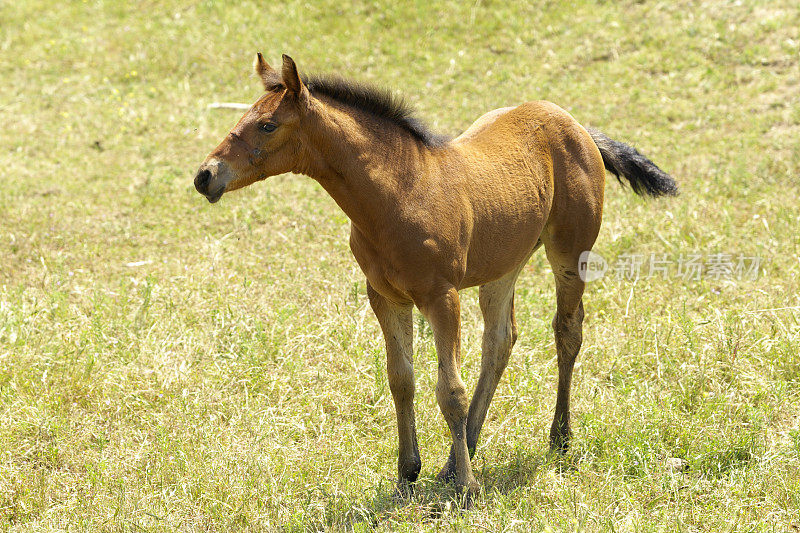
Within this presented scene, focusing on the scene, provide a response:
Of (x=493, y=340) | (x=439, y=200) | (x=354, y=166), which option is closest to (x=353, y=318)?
(x=493, y=340)

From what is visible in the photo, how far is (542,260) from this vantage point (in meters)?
7.98

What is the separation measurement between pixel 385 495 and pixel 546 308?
2.90 metres

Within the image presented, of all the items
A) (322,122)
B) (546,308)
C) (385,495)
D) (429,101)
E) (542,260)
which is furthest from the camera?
(429,101)

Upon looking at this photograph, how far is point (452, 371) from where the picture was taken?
4.26m

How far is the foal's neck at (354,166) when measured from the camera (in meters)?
4.06

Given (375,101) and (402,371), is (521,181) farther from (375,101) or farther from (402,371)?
(402,371)

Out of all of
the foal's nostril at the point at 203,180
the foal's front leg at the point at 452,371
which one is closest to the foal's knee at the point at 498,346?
the foal's front leg at the point at 452,371

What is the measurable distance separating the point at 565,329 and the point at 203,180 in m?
2.75

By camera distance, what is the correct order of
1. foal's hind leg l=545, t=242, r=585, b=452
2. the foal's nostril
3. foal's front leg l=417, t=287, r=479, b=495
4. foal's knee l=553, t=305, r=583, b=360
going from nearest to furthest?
the foal's nostril, foal's front leg l=417, t=287, r=479, b=495, foal's hind leg l=545, t=242, r=585, b=452, foal's knee l=553, t=305, r=583, b=360

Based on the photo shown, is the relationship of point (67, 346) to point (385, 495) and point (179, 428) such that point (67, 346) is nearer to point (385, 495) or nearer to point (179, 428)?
point (179, 428)

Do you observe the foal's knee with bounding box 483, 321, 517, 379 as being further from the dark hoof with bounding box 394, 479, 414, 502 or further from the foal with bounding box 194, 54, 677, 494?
the dark hoof with bounding box 394, 479, 414, 502

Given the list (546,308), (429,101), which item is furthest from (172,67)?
(546,308)

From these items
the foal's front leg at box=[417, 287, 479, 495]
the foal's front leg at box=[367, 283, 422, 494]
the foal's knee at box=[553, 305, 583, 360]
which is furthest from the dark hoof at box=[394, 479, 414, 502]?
the foal's knee at box=[553, 305, 583, 360]

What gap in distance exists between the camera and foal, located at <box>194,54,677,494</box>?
13.1ft
